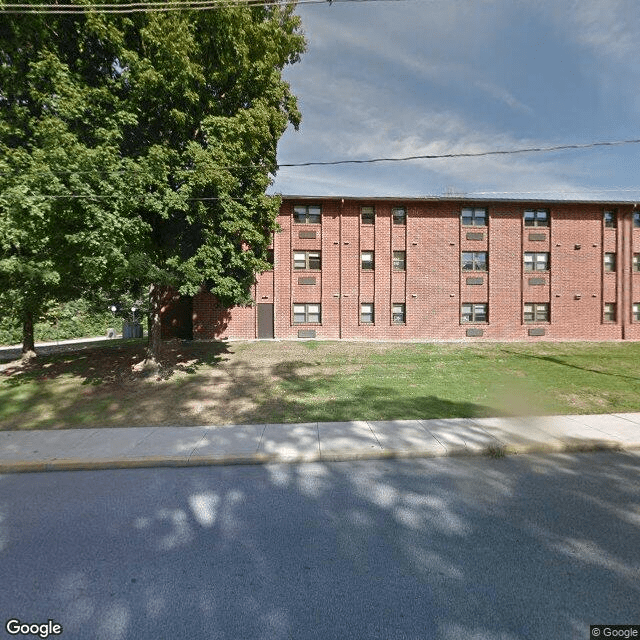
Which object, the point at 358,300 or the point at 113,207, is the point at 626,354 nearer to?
the point at 358,300

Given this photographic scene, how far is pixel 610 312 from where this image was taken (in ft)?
70.1

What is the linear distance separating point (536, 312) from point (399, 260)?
10.2 meters

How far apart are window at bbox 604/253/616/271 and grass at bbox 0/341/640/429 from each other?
791cm

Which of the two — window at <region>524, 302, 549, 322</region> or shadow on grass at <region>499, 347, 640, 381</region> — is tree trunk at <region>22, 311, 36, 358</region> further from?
window at <region>524, 302, 549, 322</region>

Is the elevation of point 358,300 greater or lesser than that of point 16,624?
greater

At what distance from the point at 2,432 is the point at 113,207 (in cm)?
562

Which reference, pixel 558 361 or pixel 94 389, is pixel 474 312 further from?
pixel 94 389

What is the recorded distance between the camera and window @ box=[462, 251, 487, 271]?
20.9 metres

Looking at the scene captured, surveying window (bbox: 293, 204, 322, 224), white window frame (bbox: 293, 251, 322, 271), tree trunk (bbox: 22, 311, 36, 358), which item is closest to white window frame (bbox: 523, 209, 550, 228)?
window (bbox: 293, 204, 322, 224)

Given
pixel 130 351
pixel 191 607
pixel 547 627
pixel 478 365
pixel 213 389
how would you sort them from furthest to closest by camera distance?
pixel 130 351 → pixel 478 365 → pixel 213 389 → pixel 191 607 → pixel 547 627

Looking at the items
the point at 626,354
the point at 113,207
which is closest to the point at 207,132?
the point at 113,207

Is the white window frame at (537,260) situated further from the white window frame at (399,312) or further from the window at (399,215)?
the white window frame at (399,312)

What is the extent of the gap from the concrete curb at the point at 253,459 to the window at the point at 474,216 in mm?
18723

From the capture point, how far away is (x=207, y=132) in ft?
29.6
